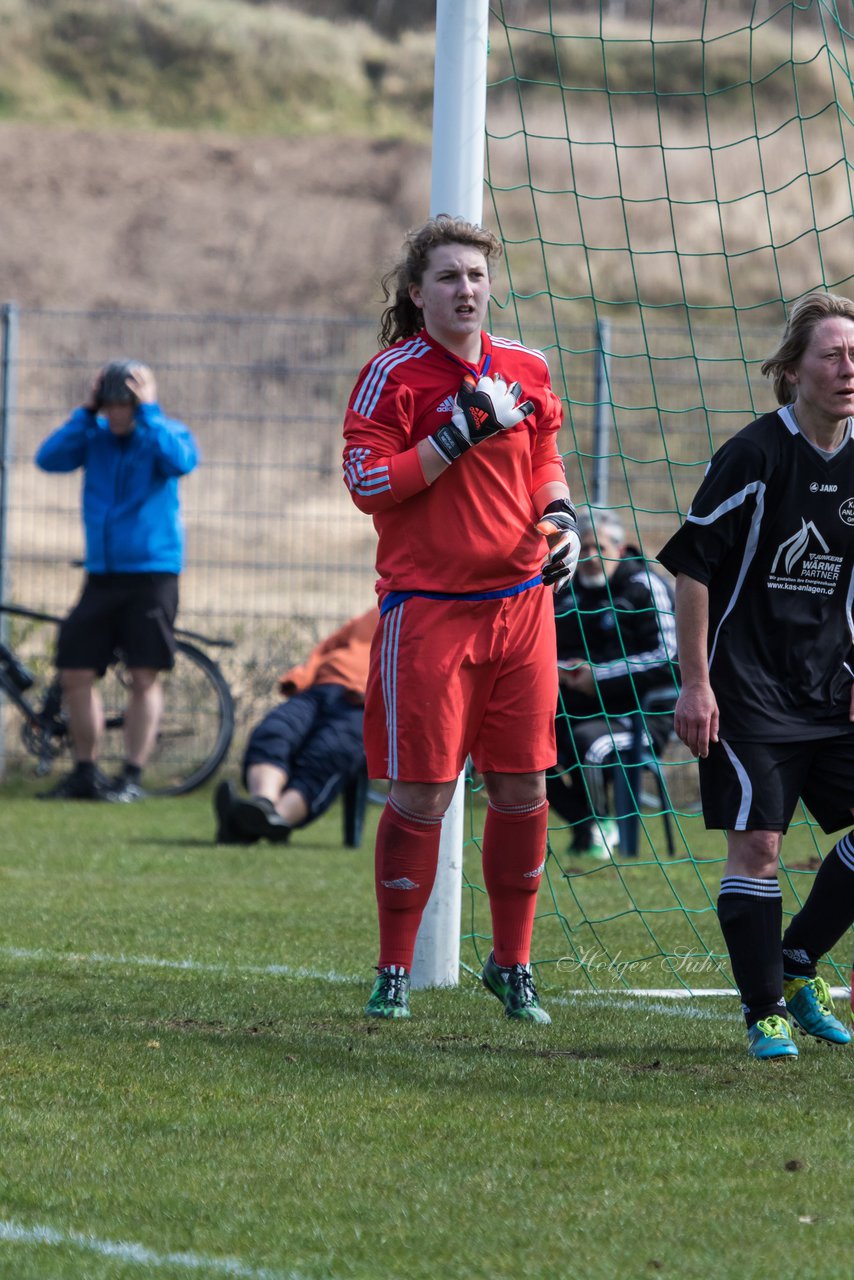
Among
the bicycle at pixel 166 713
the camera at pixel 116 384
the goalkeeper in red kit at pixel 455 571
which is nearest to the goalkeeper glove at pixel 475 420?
the goalkeeper in red kit at pixel 455 571

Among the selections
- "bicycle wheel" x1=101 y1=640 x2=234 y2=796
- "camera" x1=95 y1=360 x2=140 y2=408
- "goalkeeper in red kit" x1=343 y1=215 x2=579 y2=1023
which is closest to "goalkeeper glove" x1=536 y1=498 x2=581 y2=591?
"goalkeeper in red kit" x1=343 y1=215 x2=579 y2=1023

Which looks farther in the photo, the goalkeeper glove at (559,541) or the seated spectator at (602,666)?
the seated spectator at (602,666)

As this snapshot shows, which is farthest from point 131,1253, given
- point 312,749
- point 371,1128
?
point 312,749

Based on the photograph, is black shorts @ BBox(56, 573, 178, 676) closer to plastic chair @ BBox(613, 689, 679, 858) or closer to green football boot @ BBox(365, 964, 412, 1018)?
plastic chair @ BBox(613, 689, 679, 858)

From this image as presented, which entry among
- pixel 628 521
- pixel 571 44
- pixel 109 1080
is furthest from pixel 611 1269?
pixel 571 44

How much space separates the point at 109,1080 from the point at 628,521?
9867 millimetres

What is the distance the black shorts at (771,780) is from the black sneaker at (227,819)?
4400 mm

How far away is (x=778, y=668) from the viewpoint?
4172 mm

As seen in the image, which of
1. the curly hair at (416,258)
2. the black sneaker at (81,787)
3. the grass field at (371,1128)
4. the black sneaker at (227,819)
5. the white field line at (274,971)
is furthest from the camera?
the black sneaker at (81,787)

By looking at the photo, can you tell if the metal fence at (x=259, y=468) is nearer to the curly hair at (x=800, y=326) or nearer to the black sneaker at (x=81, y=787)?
the black sneaker at (x=81, y=787)

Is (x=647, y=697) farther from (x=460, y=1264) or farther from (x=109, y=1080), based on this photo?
(x=460, y=1264)

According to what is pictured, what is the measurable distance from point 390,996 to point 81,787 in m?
5.85

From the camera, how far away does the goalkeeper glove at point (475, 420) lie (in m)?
4.23

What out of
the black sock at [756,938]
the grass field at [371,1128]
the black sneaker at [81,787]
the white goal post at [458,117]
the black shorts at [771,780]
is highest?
the white goal post at [458,117]
